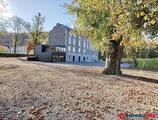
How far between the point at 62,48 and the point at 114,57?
120 ft

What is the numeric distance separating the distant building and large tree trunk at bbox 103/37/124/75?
2495 centimetres

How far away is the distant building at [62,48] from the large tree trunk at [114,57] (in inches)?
982

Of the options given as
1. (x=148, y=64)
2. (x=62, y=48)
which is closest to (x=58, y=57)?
(x=62, y=48)

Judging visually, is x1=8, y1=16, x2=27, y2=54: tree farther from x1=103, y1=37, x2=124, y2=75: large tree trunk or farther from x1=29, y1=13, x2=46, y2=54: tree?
x1=103, y1=37, x2=124, y2=75: large tree trunk

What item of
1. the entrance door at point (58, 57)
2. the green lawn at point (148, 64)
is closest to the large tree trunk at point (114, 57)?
the green lawn at point (148, 64)

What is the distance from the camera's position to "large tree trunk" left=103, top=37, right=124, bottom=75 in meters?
22.0

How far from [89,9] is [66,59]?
3925 cm

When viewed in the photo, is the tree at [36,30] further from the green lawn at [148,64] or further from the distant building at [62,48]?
the green lawn at [148,64]

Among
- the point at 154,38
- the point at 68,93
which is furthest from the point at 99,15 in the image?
the point at 68,93

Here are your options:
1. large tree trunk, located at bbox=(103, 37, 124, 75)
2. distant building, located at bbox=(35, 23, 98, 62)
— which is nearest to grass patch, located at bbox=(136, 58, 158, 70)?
distant building, located at bbox=(35, 23, 98, 62)

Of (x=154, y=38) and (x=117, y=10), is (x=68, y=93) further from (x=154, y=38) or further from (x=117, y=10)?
(x=154, y=38)

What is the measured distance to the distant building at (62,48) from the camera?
174 feet

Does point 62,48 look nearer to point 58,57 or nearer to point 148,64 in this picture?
point 58,57

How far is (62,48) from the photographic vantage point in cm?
5831
